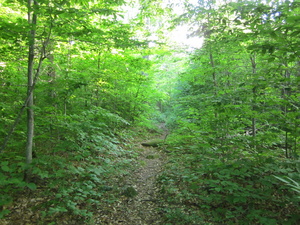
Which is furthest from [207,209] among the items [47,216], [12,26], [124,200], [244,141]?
[12,26]

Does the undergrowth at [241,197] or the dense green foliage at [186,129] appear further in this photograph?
the undergrowth at [241,197]

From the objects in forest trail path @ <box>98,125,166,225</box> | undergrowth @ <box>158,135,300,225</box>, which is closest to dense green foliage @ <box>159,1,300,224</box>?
undergrowth @ <box>158,135,300,225</box>

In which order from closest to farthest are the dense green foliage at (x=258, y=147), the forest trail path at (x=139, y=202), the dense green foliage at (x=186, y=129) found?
the dense green foliage at (x=258, y=147)
the dense green foliage at (x=186, y=129)
the forest trail path at (x=139, y=202)

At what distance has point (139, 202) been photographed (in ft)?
16.5

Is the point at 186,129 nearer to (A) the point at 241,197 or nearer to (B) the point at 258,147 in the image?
(B) the point at 258,147

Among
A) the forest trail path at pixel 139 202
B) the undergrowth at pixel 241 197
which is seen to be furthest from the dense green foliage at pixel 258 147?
the forest trail path at pixel 139 202

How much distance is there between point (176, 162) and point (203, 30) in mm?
5398

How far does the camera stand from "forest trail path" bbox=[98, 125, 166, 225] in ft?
13.9

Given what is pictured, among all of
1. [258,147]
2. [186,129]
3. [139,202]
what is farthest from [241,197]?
[186,129]

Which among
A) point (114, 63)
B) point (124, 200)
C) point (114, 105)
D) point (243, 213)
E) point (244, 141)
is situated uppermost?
point (114, 63)

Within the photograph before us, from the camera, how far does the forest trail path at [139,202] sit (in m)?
4.24

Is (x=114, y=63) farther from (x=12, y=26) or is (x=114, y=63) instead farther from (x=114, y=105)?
(x=12, y=26)

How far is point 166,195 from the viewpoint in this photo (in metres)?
5.22

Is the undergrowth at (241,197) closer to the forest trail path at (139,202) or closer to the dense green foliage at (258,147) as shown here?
the dense green foliage at (258,147)
